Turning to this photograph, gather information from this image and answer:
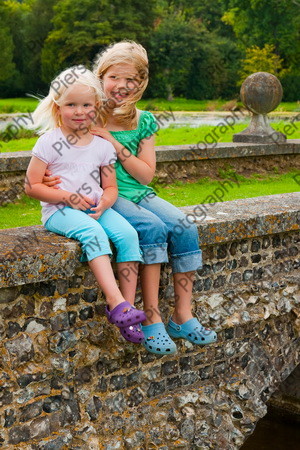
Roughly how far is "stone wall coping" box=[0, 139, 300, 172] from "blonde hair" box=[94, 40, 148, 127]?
345 cm

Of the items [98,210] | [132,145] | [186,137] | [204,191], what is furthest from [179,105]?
[98,210]

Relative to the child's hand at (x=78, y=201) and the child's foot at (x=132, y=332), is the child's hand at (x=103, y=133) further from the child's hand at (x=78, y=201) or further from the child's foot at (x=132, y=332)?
the child's foot at (x=132, y=332)

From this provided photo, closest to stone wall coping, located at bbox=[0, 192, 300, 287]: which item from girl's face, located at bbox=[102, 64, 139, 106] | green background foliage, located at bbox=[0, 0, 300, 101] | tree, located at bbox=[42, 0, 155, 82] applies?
girl's face, located at bbox=[102, 64, 139, 106]

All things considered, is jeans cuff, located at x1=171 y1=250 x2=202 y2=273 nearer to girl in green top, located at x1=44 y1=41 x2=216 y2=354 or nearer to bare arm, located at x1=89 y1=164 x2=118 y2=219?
girl in green top, located at x1=44 y1=41 x2=216 y2=354

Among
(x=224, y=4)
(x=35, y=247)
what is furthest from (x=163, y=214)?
(x=224, y=4)

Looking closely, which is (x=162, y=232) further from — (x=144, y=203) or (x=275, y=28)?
(x=275, y=28)

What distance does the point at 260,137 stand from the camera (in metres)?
9.91

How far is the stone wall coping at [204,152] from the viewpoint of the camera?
7.35m

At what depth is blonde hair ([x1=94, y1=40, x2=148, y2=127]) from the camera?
12.9ft

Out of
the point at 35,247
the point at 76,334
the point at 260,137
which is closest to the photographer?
the point at 35,247

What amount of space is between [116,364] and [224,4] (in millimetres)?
36733

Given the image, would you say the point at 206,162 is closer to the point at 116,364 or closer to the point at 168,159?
the point at 168,159

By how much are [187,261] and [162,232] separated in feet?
0.96

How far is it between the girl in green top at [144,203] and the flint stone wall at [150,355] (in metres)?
0.32
